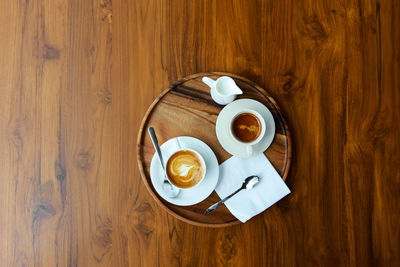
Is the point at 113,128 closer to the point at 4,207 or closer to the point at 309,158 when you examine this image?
the point at 4,207

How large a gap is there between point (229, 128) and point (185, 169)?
0.19 meters

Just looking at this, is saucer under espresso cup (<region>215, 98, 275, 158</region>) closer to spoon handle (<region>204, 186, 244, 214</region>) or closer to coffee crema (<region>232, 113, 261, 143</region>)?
coffee crema (<region>232, 113, 261, 143</region>)

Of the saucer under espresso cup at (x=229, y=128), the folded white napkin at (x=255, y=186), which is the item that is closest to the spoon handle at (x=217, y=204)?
the folded white napkin at (x=255, y=186)

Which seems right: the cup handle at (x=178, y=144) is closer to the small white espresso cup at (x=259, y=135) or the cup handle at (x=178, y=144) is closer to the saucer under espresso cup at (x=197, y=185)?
the saucer under espresso cup at (x=197, y=185)

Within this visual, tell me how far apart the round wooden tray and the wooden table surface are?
0.09 m

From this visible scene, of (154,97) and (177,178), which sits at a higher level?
(154,97)

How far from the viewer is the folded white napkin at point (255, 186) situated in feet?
2.98

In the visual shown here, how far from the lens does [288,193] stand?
95 cm

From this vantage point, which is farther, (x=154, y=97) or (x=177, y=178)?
(x=154, y=97)

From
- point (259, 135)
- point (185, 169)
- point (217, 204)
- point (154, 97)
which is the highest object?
point (154, 97)

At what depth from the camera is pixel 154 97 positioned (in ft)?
3.34

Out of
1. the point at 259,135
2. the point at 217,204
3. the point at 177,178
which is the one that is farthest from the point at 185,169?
the point at 259,135

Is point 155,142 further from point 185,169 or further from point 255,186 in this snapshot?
point 255,186

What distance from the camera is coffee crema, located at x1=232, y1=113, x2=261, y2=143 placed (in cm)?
91
